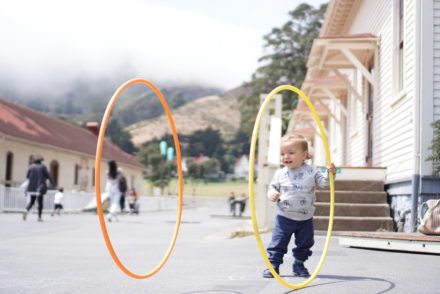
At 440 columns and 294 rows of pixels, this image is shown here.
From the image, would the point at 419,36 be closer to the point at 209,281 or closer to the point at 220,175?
the point at 209,281

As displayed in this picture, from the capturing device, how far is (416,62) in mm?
9633

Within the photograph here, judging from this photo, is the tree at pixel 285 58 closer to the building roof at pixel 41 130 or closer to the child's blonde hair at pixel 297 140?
the building roof at pixel 41 130

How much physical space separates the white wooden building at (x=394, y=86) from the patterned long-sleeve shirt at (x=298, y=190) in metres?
4.87

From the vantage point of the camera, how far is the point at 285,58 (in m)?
46.7

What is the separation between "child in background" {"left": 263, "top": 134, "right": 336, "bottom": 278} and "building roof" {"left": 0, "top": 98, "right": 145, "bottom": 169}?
91.2ft

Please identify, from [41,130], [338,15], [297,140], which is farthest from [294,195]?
[41,130]

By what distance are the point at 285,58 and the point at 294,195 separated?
42643mm

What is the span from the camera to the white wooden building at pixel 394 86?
951cm

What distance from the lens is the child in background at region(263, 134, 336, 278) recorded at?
509 cm

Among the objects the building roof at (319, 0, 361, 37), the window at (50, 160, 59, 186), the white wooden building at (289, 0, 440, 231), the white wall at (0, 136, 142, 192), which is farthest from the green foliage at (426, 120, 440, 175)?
the window at (50, 160, 59, 186)

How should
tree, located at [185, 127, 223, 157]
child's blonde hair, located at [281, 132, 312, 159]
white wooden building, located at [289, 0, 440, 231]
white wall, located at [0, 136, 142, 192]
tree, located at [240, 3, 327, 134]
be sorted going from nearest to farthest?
1. child's blonde hair, located at [281, 132, 312, 159]
2. white wooden building, located at [289, 0, 440, 231]
3. white wall, located at [0, 136, 142, 192]
4. tree, located at [240, 3, 327, 134]
5. tree, located at [185, 127, 223, 157]

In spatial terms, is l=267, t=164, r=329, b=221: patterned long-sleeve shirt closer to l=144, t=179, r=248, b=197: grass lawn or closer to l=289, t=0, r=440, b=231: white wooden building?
l=289, t=0, r=440, b=231: white wooden building

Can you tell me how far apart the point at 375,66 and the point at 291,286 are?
10101mm

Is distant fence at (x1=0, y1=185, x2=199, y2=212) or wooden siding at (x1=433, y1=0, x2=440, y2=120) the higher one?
wooden siding at (x1=433, y1=0, x2=440, y2=120)
